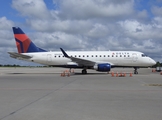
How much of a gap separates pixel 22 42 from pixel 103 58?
11.8 m

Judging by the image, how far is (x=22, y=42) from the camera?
113ft

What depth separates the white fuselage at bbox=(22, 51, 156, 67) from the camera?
32.9m

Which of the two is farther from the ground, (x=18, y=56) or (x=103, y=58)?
(x=18, y=56)

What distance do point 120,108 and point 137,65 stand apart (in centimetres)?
2621

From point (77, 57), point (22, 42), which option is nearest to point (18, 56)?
point (22, 42)

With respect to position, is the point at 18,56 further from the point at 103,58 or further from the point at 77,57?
the point at 103,58

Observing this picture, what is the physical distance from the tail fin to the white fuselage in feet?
3.34

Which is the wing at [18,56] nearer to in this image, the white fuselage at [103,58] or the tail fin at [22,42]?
the white fuselage at [103,58]

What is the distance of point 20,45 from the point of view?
1361 inches

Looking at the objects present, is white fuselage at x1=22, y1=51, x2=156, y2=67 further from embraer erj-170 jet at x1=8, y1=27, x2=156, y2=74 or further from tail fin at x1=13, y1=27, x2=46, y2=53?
tail fin at x1=13, y1=27, x2=46, y2=53

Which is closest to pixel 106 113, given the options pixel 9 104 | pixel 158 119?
pixel 158 119

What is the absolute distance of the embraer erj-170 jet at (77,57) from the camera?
32812 millimetres

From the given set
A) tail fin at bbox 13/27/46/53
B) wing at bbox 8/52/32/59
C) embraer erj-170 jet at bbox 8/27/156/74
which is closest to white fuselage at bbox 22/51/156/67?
embraer erj-170 jet at bbox 8/27/156/74

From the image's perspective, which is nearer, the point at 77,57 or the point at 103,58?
the point at 103,58
